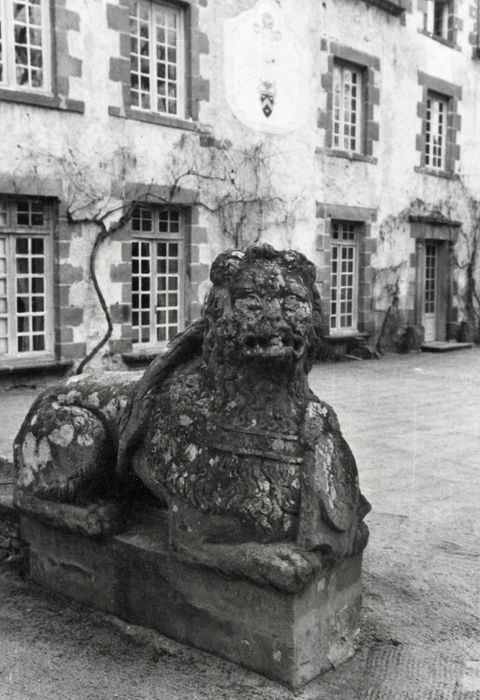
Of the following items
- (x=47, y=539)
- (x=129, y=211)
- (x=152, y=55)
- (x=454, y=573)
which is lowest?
(x=454, y=573)

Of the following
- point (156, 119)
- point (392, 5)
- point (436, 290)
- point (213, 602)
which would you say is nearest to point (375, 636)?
point (213, 602)

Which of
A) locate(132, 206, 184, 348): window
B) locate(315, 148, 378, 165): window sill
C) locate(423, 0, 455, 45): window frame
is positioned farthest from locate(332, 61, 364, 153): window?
locate(132, 206, 184, 348): window

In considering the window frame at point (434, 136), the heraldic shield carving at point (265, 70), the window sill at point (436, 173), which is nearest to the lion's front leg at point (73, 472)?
the heraldic shield carving at point (265, 70)

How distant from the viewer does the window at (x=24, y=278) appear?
9.66 meters

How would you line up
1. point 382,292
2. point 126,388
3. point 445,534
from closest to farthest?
1. point 126,388
2. point 445,534
3. point 382,292

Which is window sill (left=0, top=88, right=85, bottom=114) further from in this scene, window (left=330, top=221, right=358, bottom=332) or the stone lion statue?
the stone lion statue

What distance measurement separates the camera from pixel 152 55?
10984mm

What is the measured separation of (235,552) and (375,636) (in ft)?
Answer: 2.65

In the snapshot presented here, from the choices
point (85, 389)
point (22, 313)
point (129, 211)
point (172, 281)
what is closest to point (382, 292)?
point (172, 281)

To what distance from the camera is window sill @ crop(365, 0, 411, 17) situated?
14.3 metres

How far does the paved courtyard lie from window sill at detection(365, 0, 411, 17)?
37.2 ft

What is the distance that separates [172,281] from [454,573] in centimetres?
834

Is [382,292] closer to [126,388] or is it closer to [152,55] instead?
[152,55]

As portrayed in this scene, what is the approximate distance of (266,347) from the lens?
2.57 meters
